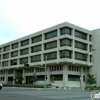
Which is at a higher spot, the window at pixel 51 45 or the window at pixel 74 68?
the window at pixel 51 45

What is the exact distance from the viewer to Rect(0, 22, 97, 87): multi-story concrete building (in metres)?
59.2

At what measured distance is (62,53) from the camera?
5853 centimetres

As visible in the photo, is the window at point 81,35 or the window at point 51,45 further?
the window at point 81,35

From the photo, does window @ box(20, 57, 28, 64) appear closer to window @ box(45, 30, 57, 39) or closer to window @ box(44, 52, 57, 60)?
window @ box(44, 52, 57, 60)

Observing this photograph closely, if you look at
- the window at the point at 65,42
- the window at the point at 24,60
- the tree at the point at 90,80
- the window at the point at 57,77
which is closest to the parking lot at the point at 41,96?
the window at the point at 65,42

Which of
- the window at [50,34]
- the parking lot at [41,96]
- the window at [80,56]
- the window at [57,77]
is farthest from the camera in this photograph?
the window at [50,34]

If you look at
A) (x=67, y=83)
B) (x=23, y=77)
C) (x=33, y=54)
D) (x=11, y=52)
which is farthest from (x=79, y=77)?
(x=11, y=52)

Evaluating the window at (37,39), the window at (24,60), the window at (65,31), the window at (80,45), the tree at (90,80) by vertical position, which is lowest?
the tree at (90,80)

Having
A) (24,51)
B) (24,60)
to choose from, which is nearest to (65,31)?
(24,51)

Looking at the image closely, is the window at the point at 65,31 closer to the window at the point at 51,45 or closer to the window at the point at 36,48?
the window at the point at 51,45

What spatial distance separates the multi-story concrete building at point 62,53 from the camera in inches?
2330

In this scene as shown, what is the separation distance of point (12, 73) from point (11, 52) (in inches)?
358

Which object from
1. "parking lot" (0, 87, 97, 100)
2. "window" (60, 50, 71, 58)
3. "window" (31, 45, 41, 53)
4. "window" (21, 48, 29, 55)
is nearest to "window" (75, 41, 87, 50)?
"window" (60, 50, 71, 58)

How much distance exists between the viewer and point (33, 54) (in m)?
69.4
